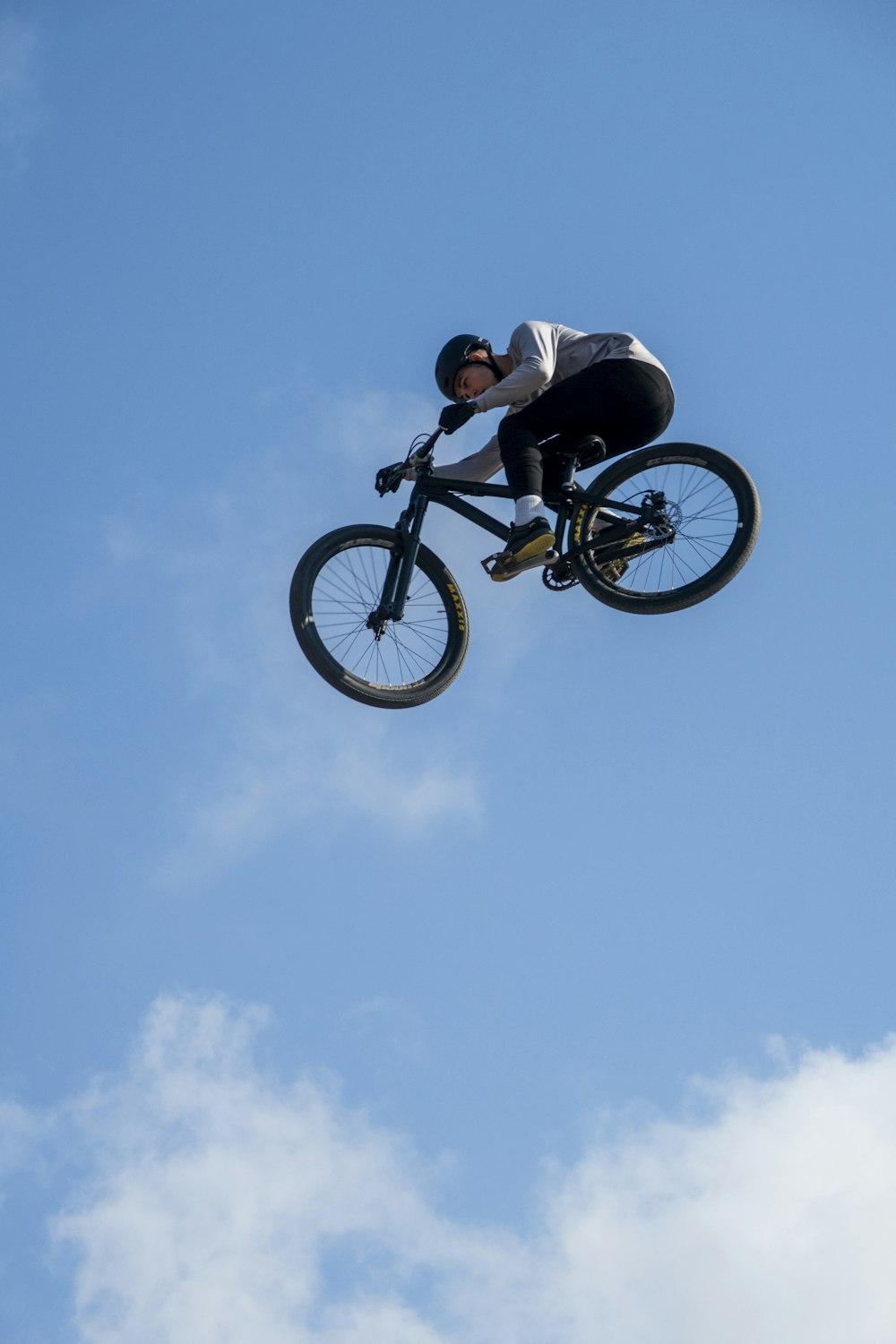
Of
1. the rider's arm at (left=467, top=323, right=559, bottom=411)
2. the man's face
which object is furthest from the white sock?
the man's face

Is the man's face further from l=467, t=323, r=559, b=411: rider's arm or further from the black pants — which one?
the black pants

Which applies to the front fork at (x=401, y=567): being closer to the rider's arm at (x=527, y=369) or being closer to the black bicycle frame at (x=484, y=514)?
the black bicycle frame at (x=484, y=514)

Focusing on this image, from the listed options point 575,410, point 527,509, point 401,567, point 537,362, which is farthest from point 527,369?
point 401,567

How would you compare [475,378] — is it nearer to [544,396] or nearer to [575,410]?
[544,396]

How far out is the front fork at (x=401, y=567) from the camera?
11234 millimetres

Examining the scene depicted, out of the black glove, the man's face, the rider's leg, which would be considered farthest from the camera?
the man's face

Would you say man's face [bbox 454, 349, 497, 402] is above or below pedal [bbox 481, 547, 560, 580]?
above

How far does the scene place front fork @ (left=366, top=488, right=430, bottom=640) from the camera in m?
11.2

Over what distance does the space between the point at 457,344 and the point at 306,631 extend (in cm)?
214

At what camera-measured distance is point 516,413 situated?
11.3 meters

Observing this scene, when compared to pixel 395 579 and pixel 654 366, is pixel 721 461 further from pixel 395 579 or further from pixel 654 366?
pixel 395 579

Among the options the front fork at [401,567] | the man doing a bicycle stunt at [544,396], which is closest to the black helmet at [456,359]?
the man doing a bicycle stunt at [544,396]

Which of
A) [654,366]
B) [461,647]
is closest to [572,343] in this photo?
[654,366]

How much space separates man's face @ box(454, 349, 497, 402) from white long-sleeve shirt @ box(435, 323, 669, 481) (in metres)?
0.13
